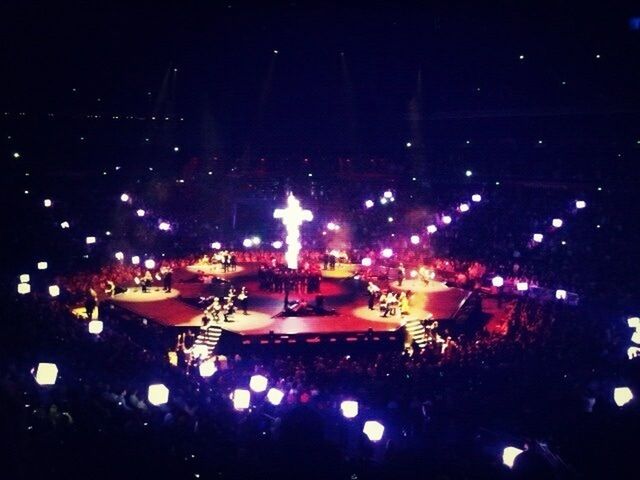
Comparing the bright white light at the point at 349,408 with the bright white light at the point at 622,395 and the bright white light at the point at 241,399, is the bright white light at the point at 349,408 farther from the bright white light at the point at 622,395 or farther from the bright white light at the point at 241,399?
the bright white light at the point at 622,395

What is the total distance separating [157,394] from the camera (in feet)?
37.4

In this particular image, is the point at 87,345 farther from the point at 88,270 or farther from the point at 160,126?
the point at 160,126

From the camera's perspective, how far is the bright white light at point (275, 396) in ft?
42.4

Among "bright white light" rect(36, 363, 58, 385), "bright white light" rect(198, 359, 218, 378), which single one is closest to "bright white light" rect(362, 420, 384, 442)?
"bright white light" rect(198, 359, 218, 378)

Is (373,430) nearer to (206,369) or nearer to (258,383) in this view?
(258,383)

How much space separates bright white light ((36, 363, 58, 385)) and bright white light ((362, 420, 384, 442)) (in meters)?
6.05

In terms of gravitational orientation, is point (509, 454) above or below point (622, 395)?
below

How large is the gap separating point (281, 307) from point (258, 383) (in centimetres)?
1060

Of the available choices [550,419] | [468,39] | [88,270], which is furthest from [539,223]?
[88,270]

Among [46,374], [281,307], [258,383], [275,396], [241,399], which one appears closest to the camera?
[46,374]

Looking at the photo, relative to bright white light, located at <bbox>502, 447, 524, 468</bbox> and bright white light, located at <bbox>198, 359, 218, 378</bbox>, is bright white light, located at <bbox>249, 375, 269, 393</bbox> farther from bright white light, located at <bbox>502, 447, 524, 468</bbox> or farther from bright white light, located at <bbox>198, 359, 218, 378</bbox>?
bright white light, located at <bbox>502, 447, 524, 468</bbox>

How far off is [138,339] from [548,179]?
22.8 meters

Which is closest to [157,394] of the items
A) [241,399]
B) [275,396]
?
[241,399]

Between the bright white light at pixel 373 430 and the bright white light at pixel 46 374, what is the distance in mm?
6055
